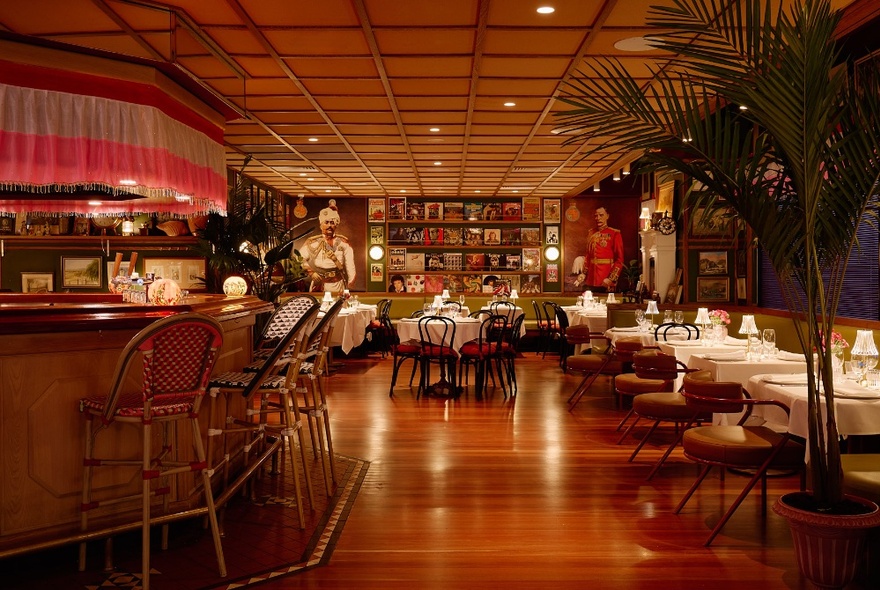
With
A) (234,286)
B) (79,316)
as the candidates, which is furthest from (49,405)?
(234,286)

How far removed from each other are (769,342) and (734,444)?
71.2 inches

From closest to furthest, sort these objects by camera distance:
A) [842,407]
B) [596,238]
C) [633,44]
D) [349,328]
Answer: [842,407] → [633,44] → [349,328] → [596,238]

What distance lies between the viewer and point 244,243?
796 centimetres

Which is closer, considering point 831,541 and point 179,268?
point 831,541

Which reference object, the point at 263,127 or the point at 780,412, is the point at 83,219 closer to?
the point at 263,127

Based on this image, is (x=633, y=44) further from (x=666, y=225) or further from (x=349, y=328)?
(x=666, y=225)

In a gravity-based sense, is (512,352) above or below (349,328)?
below

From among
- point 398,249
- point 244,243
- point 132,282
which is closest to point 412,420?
point 244,243

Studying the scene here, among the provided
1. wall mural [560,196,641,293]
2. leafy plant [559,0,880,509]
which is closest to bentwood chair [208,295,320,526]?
leafy plant [559,0,880,509]

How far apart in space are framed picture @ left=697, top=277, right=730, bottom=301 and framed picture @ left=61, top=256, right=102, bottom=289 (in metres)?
8.48

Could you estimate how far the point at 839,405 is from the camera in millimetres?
3869

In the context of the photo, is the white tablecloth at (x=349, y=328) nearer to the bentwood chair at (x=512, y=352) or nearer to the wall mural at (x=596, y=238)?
the bentwood chair at (x=512, y=352)

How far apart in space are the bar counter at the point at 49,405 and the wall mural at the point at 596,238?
520 inches

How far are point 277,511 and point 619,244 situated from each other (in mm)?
12844
